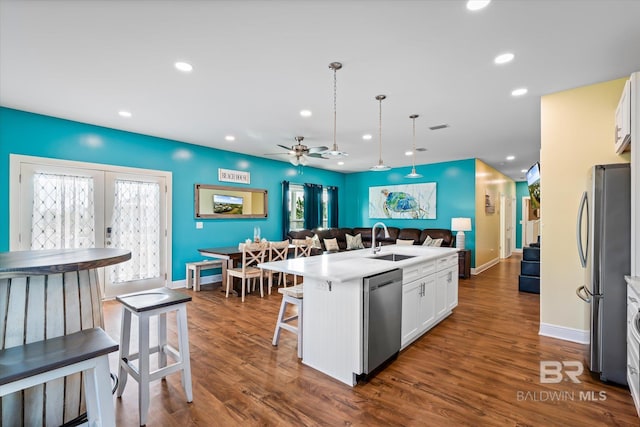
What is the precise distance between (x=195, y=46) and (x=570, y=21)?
9.25ft

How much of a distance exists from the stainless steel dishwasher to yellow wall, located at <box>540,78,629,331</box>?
1925 mm

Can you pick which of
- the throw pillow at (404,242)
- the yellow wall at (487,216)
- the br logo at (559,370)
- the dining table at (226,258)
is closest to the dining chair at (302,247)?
the dining table at (226,258)

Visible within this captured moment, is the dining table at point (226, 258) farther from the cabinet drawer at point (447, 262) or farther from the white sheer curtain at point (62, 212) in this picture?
the cabinet drawer at point (447, 262)

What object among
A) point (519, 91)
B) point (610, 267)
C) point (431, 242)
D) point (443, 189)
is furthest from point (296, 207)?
point (610, 267)

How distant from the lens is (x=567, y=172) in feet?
10.6

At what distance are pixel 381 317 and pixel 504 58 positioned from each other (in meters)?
2.51

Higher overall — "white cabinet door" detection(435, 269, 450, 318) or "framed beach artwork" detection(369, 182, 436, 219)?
"framed beach artwork" detection(369, 182, 436, 219)

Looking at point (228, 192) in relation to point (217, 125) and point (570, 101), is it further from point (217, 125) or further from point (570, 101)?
point (570, 101)

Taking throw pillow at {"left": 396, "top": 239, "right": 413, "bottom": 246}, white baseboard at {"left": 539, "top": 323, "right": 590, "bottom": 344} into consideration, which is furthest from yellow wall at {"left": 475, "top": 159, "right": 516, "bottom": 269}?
white baseboard at {"left": 539, "top": 323, "right": 590, "bottom": 344}

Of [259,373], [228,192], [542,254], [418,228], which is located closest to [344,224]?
[418,228]

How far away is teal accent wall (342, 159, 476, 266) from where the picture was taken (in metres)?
7.05

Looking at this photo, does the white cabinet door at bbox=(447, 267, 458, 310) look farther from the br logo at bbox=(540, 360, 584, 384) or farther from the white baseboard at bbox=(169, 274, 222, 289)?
the white baseboard at bbox=(169, 274, 222, 289)

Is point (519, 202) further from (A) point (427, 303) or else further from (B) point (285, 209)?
(A) point (427, 303)

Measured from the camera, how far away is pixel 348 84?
3.14 meters
